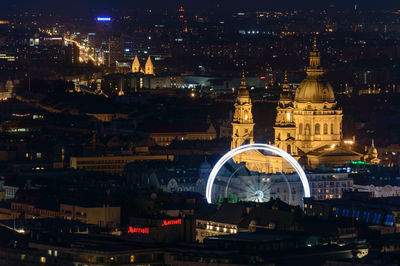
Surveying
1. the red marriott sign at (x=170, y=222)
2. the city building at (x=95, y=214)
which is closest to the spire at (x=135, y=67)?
the city building at (x=95, y=214)

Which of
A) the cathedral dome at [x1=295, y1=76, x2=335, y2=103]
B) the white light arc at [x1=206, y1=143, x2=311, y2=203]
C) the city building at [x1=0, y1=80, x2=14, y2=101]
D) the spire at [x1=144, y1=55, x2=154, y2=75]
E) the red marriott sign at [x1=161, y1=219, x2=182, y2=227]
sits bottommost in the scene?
the red marriott sign at [x1=161, y1=219, x2=182, y2=227]

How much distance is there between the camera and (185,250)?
50281 mm

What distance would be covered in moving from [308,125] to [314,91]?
5.27 feet

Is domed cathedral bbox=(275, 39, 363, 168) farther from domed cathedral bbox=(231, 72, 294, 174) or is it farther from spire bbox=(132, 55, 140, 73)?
spire bbox=(132, 55, 140, 73)

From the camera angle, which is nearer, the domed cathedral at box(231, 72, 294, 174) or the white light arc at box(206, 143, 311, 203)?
the white light arc at box(206, 143, 311, 203)

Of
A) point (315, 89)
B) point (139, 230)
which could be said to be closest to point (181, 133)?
point (315, 89)

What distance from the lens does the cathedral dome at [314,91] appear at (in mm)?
91062

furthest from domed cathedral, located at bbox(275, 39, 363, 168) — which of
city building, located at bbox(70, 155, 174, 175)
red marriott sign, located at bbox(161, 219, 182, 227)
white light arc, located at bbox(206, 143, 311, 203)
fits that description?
red marriott sign, located at bbox(161, 219, 182, 227)

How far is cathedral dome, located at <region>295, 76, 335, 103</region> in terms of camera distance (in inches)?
3585

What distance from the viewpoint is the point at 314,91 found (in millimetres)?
91250

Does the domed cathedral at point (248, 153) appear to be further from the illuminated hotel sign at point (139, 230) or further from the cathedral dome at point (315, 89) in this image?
the illuminated hotel sign at point (139, 230)

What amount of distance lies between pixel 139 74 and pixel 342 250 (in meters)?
119

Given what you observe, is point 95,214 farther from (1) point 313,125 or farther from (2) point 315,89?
(2) point 315,89

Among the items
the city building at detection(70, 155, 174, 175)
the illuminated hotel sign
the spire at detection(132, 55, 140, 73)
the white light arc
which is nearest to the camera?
the illuminated hotel sign
